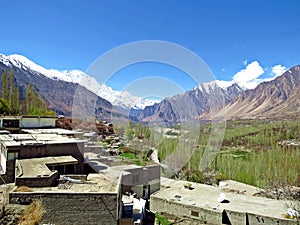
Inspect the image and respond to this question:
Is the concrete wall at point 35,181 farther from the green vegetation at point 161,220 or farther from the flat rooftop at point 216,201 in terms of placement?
the flat rooftop at point 216,201

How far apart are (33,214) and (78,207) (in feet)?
2.78

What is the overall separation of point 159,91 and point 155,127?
430 inches

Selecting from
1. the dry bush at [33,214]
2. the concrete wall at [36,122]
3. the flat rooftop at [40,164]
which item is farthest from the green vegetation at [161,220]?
the concrete wall at [36,122]

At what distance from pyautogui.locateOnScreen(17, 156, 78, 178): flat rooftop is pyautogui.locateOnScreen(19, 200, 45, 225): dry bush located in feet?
3.10

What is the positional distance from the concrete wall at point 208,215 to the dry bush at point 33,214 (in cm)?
474

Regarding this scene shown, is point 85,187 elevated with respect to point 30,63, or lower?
lower

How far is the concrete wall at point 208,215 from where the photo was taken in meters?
7.60

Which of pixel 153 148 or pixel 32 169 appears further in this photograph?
pixel 153 148

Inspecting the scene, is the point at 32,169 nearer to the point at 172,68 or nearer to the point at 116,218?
the point at 116,218

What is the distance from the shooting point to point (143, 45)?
25.2 ft

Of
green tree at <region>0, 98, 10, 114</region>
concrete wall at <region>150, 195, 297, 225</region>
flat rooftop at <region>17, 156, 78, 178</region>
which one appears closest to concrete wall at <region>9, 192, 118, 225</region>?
flat rooftop at <region>17, 156, 78, 178</region>

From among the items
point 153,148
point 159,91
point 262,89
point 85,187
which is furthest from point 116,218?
point 262,89

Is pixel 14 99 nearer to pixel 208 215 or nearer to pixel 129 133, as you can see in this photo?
pixel 129 133

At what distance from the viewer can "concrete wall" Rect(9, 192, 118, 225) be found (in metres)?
5.29
